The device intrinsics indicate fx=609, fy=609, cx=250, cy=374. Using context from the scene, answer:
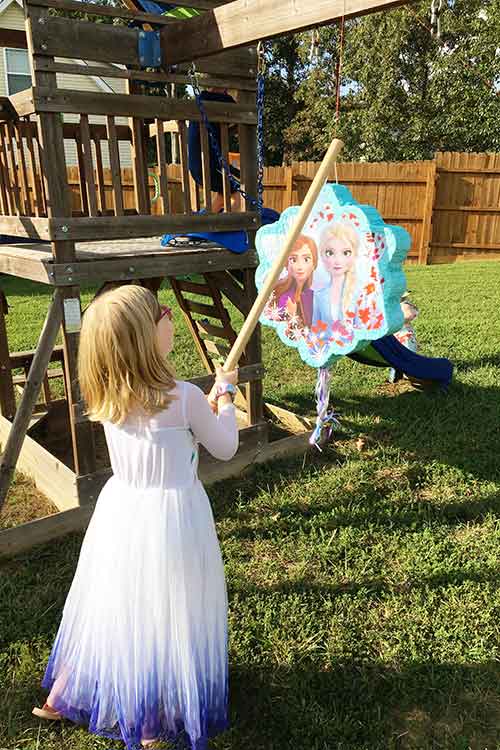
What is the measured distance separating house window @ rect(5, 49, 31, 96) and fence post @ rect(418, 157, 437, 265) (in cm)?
1165

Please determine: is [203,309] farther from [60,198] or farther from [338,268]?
[338,268]

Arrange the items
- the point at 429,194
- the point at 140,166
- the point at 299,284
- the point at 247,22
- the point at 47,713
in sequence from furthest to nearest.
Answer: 1. the point at 429,194
2. the point at 140,166
3. the point at 299,284
4. the point at 247,22
5. the point at 47,713

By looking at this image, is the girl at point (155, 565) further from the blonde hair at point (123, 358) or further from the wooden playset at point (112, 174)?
the wooden playset at point (112, 174)

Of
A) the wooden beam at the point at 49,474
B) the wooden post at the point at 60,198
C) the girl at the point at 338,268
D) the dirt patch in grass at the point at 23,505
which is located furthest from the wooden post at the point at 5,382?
the girl at the point at 338,268

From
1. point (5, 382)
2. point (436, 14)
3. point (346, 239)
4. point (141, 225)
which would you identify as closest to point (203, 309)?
point (141, 225)

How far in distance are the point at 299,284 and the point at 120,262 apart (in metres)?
1.16

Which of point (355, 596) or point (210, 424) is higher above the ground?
point (210, 424)

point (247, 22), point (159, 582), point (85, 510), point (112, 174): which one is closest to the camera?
point (159, 582)

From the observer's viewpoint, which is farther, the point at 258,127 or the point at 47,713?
the point at 258,127

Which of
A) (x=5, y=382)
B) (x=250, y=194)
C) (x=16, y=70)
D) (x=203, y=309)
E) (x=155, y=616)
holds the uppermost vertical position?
(x=16, y=70)

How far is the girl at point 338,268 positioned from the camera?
3238mm

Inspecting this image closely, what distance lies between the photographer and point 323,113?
24.9 metres

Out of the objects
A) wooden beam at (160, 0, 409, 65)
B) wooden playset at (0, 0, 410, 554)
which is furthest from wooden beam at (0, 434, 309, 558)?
wooden beam at (160, 0, 409, 65)

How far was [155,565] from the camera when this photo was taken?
2.17 metres
